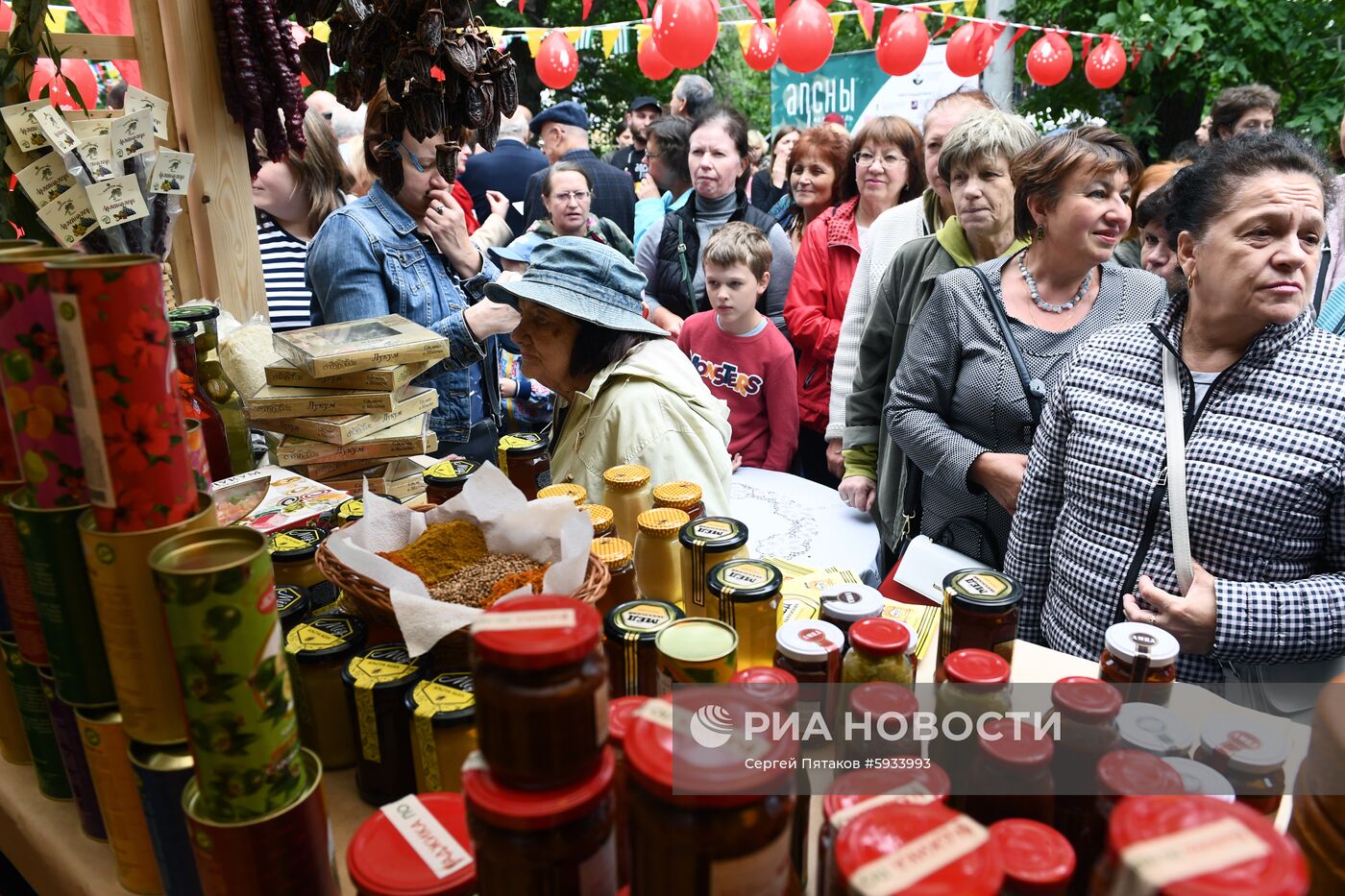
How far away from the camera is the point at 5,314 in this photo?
2.97 ft

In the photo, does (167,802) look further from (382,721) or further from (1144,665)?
(1144,665)

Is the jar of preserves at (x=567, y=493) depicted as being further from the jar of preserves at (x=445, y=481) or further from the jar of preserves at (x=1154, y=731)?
the jar of preserves at (x=1154, y=731)

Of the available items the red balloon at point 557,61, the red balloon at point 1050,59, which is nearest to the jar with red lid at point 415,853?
the red balloon at point 557,61

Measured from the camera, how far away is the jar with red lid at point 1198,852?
0.55 metres

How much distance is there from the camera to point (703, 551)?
1.43 meters

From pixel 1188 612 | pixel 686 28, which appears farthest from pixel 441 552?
pixel 686 28

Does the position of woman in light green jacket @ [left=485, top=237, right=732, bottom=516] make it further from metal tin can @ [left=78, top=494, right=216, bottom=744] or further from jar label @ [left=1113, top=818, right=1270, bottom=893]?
jar label @ [left=1113, top=818, right=1270, bottom=893]

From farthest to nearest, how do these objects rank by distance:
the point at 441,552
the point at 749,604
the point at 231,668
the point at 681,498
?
1. the point at 681,498
2. the point at 441,552
3. the point at 749,604
4. the point at 231,668

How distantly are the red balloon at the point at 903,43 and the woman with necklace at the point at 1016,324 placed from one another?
4.03 m

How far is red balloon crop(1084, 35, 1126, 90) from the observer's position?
6672 millimetres

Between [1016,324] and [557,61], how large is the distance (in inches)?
235

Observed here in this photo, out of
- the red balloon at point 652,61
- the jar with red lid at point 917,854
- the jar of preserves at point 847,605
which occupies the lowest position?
the jar of preserves at point 847,605

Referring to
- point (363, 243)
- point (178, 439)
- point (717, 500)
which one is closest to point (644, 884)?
point (178, 439)

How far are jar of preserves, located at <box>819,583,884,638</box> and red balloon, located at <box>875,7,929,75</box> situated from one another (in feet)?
18.8
